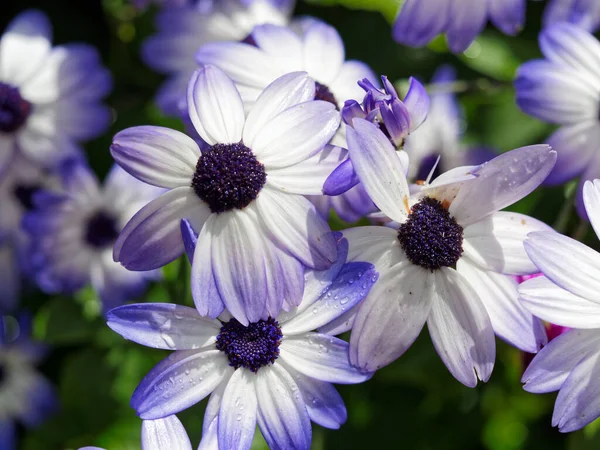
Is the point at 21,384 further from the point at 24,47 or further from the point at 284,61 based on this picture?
the point at 284,61

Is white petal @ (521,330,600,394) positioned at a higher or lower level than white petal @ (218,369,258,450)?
higher

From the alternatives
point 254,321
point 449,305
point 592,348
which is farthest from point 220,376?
point 592,348

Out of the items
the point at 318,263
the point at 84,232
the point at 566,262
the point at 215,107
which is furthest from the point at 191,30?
the point at 566,262

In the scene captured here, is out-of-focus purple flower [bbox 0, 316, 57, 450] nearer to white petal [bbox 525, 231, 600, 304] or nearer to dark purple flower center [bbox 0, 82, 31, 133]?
dark purple flower center [bbox 0, 82, 31, 133]

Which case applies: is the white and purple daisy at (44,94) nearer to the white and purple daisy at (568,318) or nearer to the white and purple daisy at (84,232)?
the white and purple daisy at (84,232)

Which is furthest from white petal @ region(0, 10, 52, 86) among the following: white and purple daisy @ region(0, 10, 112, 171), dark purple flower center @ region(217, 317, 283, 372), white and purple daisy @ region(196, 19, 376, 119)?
dark purple flower center @ region(217, 317, 283, 372)

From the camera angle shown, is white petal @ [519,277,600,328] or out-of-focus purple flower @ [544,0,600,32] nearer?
white petal @ [519,277,600,328]
